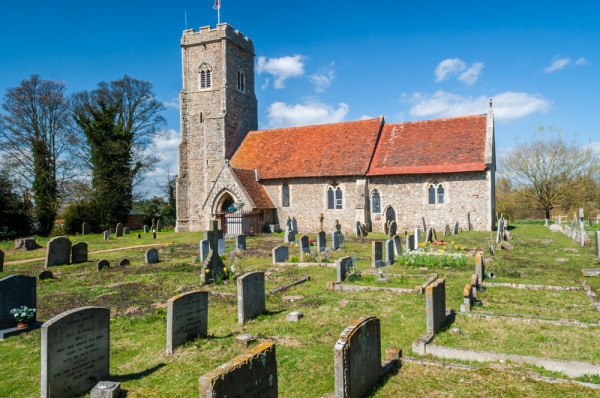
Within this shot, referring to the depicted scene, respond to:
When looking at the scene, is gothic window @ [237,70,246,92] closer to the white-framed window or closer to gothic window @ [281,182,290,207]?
the white-framed window

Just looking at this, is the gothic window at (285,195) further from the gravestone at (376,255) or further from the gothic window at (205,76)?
the gravestone at (376,255)

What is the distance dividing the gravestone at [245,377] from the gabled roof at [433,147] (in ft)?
76.2

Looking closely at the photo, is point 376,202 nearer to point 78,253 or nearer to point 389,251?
point 389,251

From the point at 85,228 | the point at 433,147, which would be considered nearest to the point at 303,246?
the point at 433,147

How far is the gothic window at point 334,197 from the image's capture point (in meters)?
28.7

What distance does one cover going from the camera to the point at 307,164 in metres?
29.7

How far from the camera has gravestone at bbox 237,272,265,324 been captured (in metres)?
8.52

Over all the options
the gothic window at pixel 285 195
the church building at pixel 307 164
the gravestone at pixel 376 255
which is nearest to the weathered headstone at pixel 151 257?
the gravestone at pixel 376 255

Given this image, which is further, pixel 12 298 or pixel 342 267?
pixel 342 267

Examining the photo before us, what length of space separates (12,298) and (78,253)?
10509 mm

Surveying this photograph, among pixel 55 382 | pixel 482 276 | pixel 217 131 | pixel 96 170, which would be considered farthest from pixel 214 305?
pixel 96 170

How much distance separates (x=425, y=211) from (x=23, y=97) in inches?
1214

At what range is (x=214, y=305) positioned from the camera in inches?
392

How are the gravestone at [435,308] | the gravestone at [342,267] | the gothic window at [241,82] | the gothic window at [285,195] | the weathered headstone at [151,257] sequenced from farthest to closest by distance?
the gothic window at [241,82]
the gothic window at [285,195]
the weathered headstone at [151,257]
the gravestone at [342,267]
the gravestone at [435,308]
